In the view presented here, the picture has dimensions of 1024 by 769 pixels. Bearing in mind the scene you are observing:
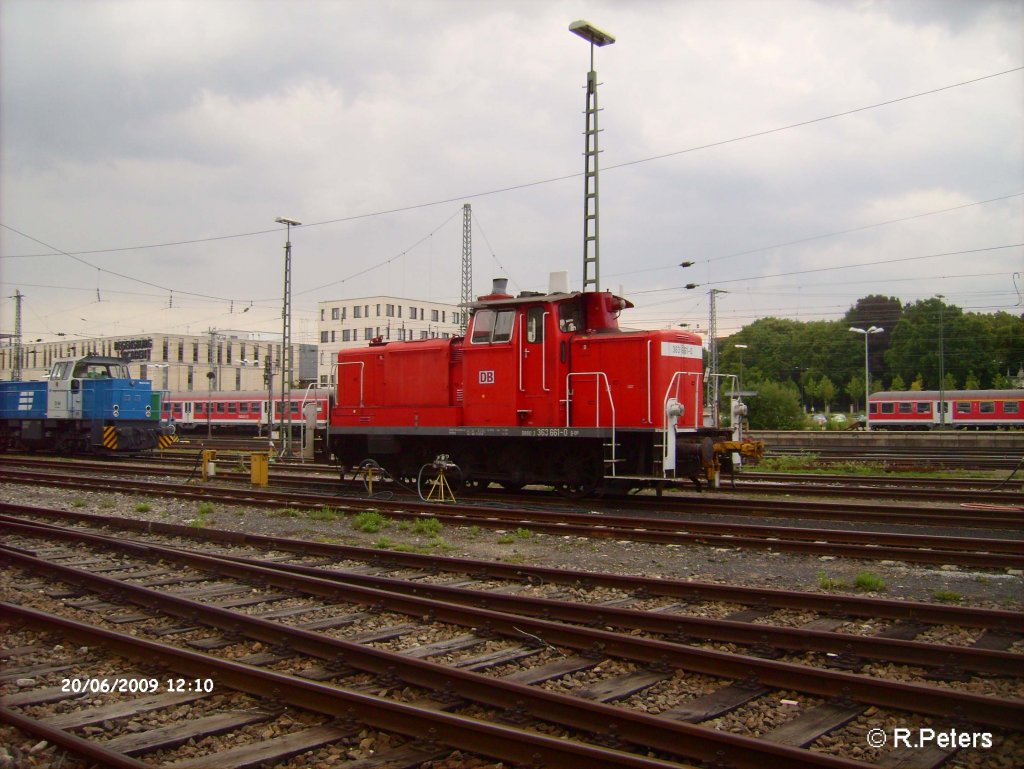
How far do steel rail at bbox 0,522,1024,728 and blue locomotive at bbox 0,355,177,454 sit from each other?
920 inches

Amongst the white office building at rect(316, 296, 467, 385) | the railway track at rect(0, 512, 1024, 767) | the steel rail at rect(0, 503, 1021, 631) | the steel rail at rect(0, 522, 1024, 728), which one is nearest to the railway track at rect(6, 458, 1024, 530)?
the steel rail at rect(0, 503, 1021, 631)

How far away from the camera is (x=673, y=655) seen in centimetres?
566

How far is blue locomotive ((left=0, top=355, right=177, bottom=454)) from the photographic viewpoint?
1158 inches

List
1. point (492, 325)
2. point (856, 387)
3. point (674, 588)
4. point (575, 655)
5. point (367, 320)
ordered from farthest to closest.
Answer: point (856, 387) → point (367, 320) → point (492, 325) → point (674, 588) → point (575, 655)

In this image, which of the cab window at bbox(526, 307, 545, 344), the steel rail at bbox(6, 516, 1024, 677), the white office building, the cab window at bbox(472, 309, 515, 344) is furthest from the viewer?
the white office building

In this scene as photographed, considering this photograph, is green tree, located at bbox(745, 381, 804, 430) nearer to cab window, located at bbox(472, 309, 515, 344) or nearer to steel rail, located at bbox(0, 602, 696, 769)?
cab window, located at bbox(472, 309, 515, 344)

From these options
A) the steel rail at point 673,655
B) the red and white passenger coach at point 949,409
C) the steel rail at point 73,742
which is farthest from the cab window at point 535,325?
the red and white passenger coach at point 949,409

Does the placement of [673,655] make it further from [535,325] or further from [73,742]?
[535,325]

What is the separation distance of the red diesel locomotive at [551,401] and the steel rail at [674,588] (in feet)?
17.1

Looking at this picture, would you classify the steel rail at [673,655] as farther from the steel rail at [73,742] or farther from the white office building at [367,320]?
the white office building at [367,320]

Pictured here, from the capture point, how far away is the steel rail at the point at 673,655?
4.64 meters

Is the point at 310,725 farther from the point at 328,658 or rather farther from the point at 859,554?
the point at 859,554

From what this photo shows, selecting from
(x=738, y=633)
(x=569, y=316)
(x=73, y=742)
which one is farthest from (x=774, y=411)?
(x=73, y=742)

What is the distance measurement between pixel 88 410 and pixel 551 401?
22668 millimetres
